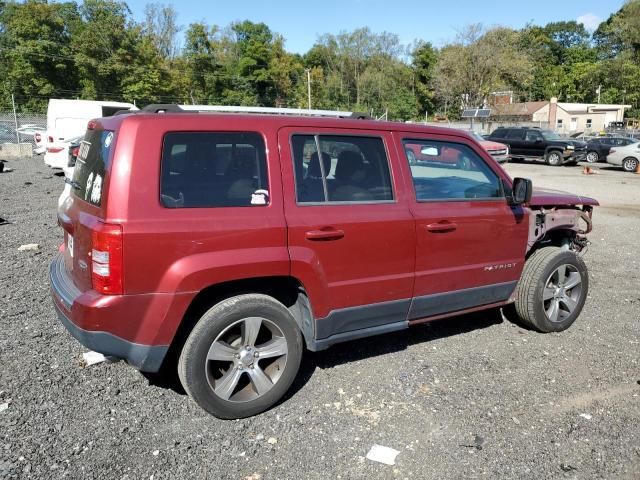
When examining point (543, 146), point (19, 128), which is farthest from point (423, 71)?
point (19, 128)

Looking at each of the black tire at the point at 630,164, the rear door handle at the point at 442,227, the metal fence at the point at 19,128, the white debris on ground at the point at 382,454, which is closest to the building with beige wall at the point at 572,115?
the black tire at the point at 630,164

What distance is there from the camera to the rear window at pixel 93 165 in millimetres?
3010

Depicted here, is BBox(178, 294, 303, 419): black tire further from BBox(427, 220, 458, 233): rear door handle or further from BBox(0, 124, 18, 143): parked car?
BBox(0, 124, 18, 143): parked car

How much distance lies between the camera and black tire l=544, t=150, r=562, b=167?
24.9 meters

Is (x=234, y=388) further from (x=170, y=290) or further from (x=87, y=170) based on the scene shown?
(x=87, y=170)

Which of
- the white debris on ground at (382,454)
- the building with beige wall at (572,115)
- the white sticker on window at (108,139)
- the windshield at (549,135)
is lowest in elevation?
the white debris on ground at (382,454)

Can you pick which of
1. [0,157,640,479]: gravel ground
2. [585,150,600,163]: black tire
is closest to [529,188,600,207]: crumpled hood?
[0,157,640,479]: gravel ground

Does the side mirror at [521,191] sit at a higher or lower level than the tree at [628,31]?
lower

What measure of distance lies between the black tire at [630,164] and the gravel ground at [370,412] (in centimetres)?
2121

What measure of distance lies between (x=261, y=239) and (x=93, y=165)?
3.78 ft

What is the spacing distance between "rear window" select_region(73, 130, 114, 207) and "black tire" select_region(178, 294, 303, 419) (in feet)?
3.14

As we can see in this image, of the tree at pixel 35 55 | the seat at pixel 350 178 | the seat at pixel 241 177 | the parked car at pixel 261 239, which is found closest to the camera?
the parked car at pixel 261 239

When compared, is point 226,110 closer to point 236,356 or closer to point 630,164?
point 236,356

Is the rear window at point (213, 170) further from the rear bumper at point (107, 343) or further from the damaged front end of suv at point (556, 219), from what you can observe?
the damaged front end of suv at point (556, 219)
